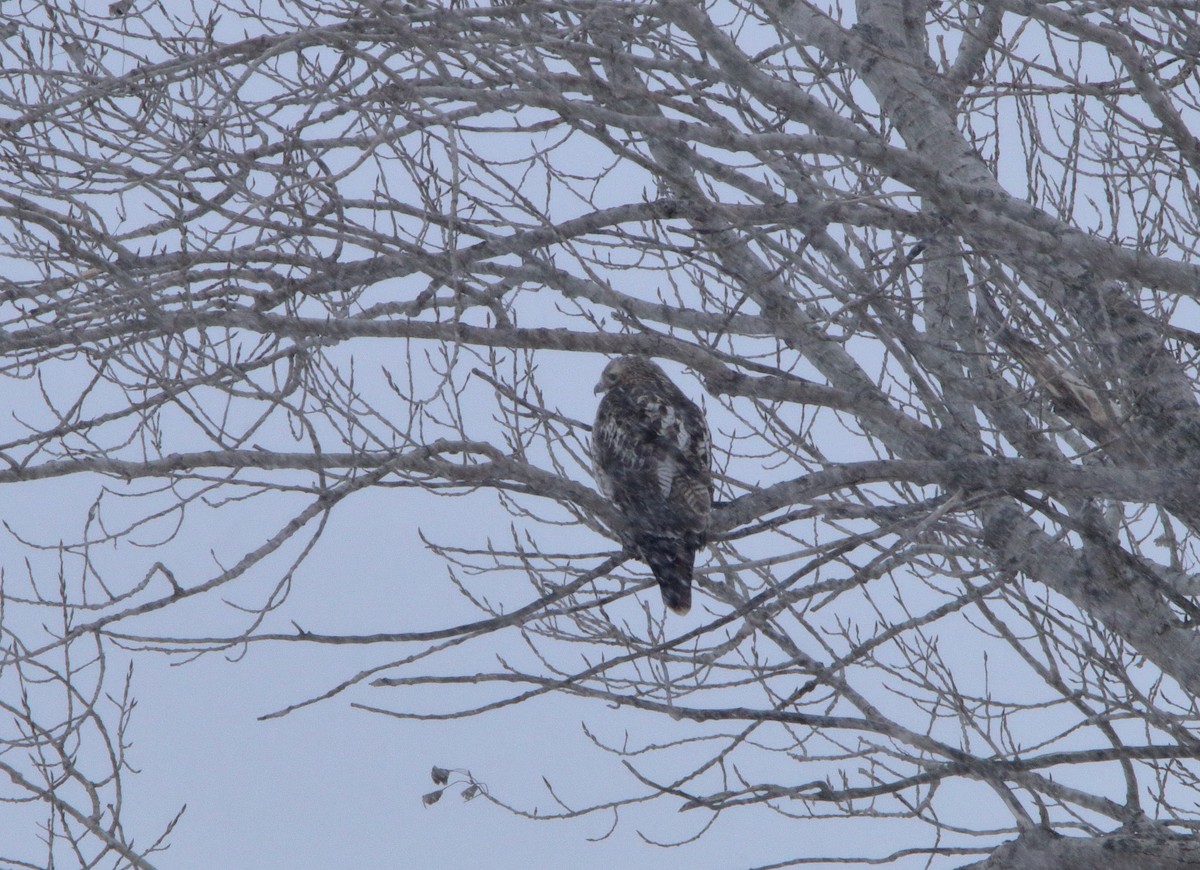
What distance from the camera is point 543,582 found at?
453cm

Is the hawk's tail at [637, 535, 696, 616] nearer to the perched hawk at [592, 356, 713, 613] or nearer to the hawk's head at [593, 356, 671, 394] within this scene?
the perched hawk at [592, 356, 713, 613]

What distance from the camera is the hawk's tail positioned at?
469cm

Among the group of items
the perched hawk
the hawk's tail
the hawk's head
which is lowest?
the hawk's tail

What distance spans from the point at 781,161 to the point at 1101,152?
5.54ft

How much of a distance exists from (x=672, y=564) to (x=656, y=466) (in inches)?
31.8

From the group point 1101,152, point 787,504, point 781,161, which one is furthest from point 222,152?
point 1101,152

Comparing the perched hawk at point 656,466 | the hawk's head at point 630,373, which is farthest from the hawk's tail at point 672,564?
the hawk's head at point 630,373

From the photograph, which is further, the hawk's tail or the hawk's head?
the hawk's head

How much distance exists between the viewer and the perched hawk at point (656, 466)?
475 centimetres

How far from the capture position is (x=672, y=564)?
475 cm

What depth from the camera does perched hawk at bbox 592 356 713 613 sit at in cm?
475

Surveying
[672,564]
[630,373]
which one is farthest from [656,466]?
[630,373]

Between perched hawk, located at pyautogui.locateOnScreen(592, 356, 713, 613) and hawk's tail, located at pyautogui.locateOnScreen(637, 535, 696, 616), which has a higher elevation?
perched hawk, located at pyautogui.locateOnScreen(592, 356, 713, 613)

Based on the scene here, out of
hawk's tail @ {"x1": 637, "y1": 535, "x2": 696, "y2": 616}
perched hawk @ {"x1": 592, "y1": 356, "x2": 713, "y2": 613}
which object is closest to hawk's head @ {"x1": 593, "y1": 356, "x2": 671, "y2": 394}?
perched hawk @ {"x1": 592, "y1": 356, "x2": 713, "y2": 613}
